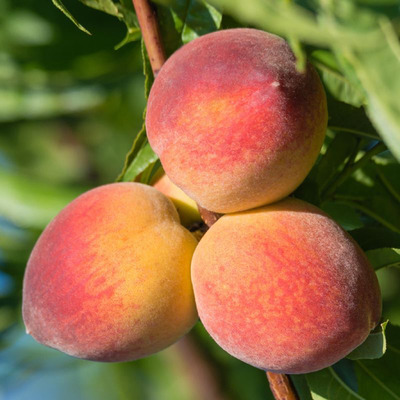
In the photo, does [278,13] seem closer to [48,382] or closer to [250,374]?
[250,374]

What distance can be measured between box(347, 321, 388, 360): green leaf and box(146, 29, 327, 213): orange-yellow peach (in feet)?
0.79

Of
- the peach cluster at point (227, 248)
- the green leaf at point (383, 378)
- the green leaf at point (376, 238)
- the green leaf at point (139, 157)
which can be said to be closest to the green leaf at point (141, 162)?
the green leaf at point (139, 157)

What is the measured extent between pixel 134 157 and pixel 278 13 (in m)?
0.65

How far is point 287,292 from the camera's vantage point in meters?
0.86

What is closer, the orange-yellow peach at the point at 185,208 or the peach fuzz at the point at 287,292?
the peach fuzz at the point at 287,292

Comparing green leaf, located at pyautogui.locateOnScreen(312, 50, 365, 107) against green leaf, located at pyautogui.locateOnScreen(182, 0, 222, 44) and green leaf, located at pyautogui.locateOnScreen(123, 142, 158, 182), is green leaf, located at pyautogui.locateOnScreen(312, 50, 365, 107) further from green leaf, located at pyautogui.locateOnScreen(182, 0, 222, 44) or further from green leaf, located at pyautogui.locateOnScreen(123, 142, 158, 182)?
green leaf, located at pyautogui.locateOnScreen(123, 142, 158, 182)

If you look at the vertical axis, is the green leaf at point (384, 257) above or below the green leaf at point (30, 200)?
above

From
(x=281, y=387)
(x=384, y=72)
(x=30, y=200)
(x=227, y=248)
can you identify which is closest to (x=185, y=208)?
(x=227, y=248)

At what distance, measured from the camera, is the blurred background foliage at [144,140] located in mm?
581

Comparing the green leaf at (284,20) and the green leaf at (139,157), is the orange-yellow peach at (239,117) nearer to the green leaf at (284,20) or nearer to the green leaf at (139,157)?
the green leaf at (139,157)

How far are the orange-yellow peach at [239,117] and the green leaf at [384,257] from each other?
0.59ft

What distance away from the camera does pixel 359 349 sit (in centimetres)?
98

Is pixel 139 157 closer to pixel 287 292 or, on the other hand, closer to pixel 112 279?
pixel 112 279

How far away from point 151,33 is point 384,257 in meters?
0.49
